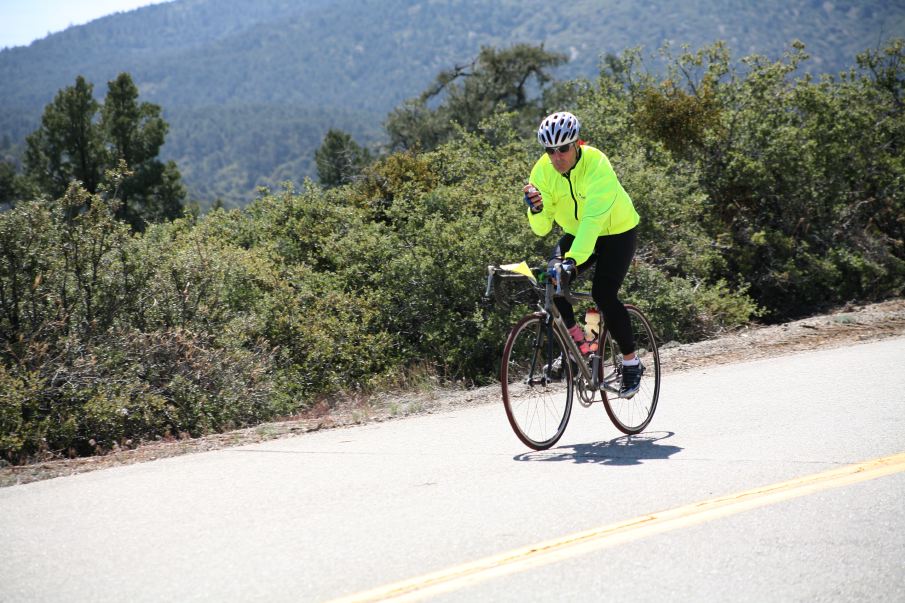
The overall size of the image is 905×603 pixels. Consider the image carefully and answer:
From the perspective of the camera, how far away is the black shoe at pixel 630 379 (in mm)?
6801

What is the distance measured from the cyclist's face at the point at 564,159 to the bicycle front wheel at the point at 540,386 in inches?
43.1

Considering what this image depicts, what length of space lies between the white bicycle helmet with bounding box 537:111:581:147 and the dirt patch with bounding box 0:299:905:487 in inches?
127

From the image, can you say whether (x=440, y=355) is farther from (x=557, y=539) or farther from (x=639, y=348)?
(x=557, y=539)

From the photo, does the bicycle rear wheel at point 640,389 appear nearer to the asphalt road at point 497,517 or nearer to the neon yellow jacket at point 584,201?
the asphalt road at point 497,517

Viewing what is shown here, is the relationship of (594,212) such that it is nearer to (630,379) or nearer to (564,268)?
(564,268)

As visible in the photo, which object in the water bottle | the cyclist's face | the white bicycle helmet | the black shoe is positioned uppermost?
the white bicycle helmet

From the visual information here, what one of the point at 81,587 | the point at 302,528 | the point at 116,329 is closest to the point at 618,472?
the point at 302,528

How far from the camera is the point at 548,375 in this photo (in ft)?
21.3

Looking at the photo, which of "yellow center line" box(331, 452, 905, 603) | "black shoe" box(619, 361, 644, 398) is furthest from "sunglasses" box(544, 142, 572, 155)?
"yellow center line" box(331, 452, 905, 603)

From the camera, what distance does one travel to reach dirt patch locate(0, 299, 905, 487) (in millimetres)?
6941

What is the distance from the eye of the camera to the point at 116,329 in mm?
9609

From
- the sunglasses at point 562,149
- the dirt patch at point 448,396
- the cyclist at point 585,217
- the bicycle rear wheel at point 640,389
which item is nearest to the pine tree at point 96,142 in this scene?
the dirt patch at point 448,396

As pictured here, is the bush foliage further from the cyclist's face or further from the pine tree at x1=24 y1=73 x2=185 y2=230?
the pine tree at x1=24 y1=73 x2=185 y2=230

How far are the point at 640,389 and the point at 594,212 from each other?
5.32 feet
